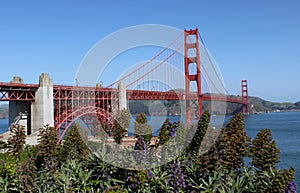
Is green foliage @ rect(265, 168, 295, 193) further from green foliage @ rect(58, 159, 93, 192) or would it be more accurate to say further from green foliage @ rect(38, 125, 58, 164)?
green foliage @ rect(38, 125, 58, 164)

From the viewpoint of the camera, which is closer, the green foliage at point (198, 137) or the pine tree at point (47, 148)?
the green foliage at point (198, 137)

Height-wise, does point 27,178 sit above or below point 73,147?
below

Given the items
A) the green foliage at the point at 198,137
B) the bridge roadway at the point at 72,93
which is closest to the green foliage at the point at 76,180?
the green foliage at the point at 198,137

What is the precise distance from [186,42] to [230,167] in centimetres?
4324

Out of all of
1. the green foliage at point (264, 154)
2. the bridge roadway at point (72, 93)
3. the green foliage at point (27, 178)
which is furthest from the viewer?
the bridge roadway at point (72, 93)

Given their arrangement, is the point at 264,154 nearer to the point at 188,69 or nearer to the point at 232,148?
the point at 232,148

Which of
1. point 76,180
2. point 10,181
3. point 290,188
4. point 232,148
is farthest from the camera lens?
point 10,181

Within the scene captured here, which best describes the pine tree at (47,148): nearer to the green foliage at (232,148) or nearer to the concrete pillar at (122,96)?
the green foliage at (232,148)

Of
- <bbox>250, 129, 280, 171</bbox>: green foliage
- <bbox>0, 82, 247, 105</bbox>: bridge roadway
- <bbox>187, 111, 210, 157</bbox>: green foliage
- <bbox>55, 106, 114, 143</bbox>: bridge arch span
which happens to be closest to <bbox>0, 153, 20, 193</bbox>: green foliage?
<bbox>187, 111, 210, 157</bbox>: green foliage

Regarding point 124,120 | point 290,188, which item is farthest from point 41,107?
point 290,188

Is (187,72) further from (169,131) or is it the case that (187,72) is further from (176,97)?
(169,131)

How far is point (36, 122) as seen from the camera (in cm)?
2914

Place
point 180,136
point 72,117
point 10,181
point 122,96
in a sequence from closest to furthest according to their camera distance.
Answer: point 180,136 < point 10,181 < point 72,117 < point 122,96

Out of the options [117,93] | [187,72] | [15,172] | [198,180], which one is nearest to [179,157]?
[198,180]
